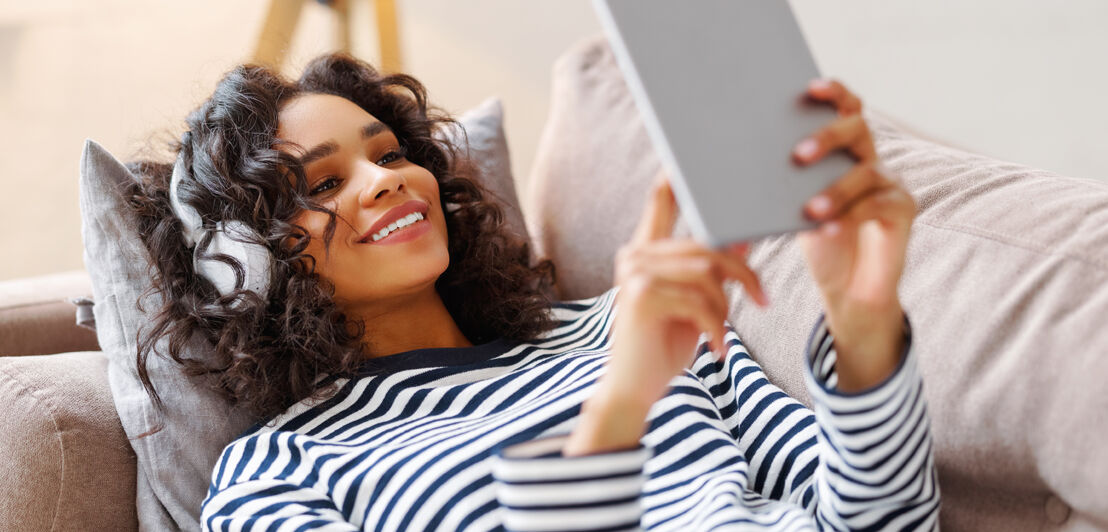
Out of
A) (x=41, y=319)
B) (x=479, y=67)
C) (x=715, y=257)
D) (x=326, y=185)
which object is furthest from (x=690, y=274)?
(x=479, y=67)

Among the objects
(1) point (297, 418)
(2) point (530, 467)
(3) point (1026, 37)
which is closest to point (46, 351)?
(1) point (297, 418)

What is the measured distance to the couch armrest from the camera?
114cm

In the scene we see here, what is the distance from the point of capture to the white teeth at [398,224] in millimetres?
946

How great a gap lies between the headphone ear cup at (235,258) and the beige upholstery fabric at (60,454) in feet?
0.62

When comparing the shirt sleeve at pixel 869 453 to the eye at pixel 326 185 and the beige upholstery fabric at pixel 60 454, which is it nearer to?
the eye at pixel 326 185

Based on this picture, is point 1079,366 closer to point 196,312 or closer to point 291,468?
point 291,468

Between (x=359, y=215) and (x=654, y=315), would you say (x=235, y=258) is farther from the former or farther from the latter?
(x=654, y=315)

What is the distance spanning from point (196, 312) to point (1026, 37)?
1.55 metres

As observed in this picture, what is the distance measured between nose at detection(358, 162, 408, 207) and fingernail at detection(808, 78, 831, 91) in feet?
1.67

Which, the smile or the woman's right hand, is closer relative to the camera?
the woman's right hand

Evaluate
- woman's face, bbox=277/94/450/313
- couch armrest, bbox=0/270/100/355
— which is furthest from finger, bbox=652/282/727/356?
couch armrest, bbox=0/270/100/355

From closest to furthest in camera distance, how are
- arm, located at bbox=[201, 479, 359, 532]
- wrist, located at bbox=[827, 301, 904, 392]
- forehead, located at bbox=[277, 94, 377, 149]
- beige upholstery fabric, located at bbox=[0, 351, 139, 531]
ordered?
1. wrist, located at bbox=[827, 301, 904, 392]
2. arm, located at bbox=[201, 479, 359, 532]
3. beige upholstery fabric, located at bbox=[0, 351, 139, 531]
4. forehead, located at bbox=[277, 94, 377, 149]

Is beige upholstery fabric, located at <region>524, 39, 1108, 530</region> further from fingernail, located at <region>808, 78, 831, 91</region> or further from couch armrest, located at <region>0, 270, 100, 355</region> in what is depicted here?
couch armrest, located at <region>0, 270, 100, 355</region>

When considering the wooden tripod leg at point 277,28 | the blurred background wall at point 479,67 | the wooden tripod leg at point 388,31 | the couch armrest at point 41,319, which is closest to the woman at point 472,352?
the couch armrest at point 41,319
